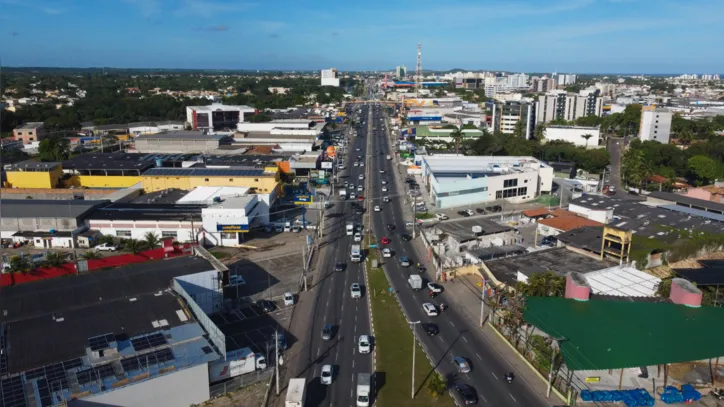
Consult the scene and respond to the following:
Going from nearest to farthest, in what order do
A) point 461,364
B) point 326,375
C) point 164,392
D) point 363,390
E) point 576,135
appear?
point 164,392 → point 363,390 → point 326,375 → point 461,364 → point 576,135

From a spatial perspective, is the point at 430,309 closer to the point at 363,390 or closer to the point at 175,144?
the point at 363,390

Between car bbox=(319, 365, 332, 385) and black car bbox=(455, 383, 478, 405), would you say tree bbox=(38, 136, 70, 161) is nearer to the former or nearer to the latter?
car bbox=(319, 365, 332, 385)

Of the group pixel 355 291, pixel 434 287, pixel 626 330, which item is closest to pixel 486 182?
pixel 434 287

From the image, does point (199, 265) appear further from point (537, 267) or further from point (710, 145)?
point (710, 145)

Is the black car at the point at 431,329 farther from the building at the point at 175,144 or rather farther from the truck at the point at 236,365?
the building at the point at 175,144

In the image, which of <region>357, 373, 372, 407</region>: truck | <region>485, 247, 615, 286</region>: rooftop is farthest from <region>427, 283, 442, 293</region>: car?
<region>357, 373, 372, 407</region>: truck

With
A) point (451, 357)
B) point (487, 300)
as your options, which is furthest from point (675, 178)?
point (451, 357)
